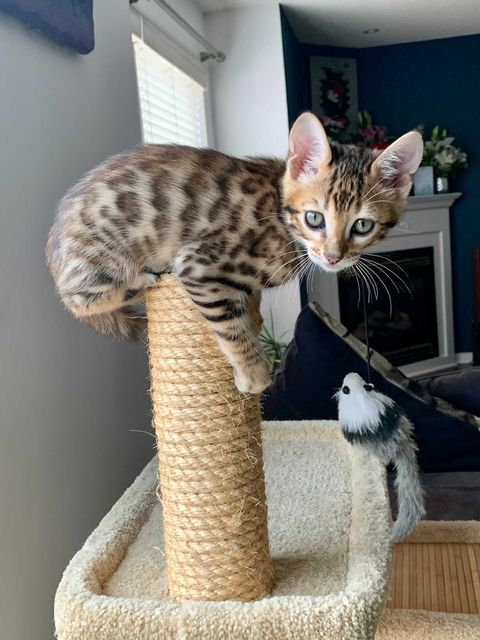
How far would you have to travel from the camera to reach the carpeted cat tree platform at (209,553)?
2.74 ft

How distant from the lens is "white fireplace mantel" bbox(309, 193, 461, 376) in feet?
13.4

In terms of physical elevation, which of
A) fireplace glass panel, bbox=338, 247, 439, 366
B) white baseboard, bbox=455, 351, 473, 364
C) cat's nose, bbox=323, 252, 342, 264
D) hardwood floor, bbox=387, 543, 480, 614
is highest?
cat's nose, bbox=323, 252, 342, 264

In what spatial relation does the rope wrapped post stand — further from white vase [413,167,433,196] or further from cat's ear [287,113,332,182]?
white vase [413,167,433,196]

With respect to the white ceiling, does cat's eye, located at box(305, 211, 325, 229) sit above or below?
below

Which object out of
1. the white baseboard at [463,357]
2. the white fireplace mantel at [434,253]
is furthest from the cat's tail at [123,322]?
the white baseboard at [463,357]

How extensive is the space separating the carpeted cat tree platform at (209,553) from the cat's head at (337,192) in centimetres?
22

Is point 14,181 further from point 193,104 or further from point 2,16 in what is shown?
point 193,104

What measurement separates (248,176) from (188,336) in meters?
0.28

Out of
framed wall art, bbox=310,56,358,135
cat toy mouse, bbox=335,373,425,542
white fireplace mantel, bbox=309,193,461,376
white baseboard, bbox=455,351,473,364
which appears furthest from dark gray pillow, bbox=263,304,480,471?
white baseboard, bbox=455,351,473,364

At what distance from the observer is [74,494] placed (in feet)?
4.58

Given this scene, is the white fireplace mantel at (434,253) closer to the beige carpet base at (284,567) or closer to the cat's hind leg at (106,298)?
the beige carpet base at (284,567)

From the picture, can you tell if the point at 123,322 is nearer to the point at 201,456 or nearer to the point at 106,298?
the point at 106,298

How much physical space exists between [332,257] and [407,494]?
477 millimetres

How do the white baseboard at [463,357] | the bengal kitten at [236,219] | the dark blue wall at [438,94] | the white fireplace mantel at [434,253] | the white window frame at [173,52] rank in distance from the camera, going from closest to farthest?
the bengal kitten at [236,219] → the white window frame at [173,52] → the white fireplace mantel at [434,253] → the dark blue wall at [438,94] → the white baseboard at [463,357]
